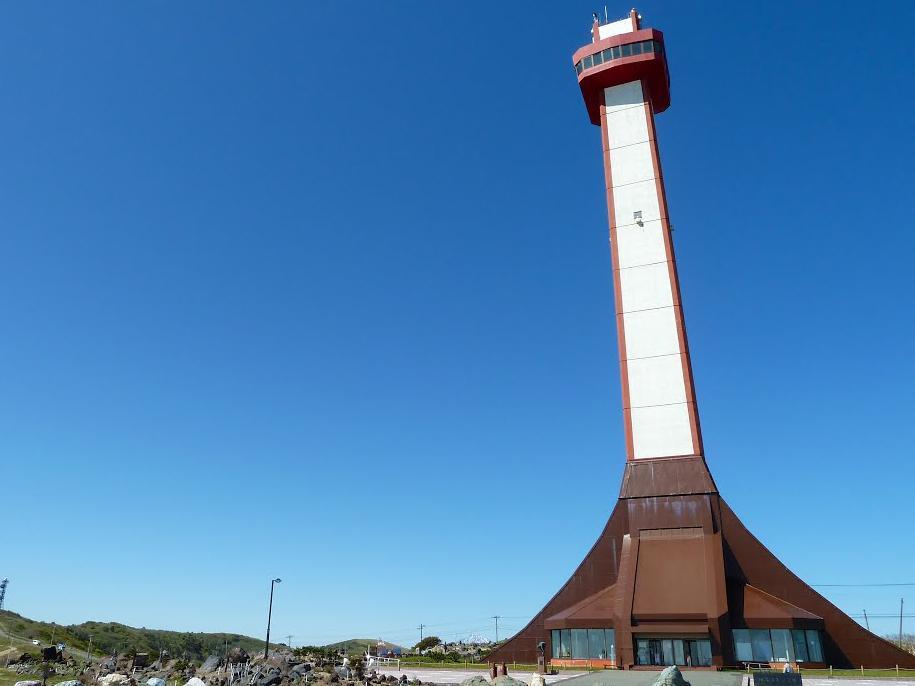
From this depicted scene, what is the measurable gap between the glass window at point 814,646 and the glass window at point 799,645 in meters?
0.28

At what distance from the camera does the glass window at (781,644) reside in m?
36.6

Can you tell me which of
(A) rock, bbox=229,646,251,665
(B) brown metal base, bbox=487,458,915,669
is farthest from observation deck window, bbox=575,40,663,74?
(A) rock, bbox=229,646,251,665

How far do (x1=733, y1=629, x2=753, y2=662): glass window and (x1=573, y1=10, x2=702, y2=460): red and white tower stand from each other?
418 inches

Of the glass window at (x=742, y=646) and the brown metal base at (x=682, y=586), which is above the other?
the brown metal base at (x=682, y=586)

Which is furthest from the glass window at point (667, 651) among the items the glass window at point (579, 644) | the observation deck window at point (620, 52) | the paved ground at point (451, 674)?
the observation deck window at point (620, 52)

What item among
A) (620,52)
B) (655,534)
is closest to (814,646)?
(655,534)

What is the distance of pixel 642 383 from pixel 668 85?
1000 inches

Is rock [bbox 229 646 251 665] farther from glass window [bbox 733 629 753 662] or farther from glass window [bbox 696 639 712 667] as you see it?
glass window [bbox 733 629 753 662]

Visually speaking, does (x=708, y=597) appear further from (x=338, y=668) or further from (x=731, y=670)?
(x=338, y=668)

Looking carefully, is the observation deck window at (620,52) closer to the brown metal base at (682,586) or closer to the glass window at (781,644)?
the brown metal base at (682,586)

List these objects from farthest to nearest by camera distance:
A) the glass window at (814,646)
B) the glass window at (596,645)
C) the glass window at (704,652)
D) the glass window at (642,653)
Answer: the glass window at (596,645) → the glass window at (642,653) → the glass window at (814,646) → the glass window at (704,652)

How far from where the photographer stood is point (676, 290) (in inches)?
1831

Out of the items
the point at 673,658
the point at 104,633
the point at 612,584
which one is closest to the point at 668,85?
the point at 612,584

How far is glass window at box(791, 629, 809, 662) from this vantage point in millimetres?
36562
